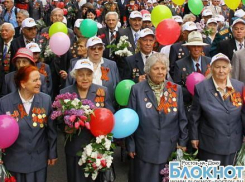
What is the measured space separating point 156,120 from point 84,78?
39.8 inches

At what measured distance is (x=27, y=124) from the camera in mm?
4332

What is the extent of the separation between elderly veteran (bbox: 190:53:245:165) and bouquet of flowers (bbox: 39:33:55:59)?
3.43 metres

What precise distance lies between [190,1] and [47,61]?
399 centimetres

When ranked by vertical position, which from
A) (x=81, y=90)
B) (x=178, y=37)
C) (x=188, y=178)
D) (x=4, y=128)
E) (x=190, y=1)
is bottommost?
(x=188, y=178)

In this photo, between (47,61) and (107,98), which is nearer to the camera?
(107,98)

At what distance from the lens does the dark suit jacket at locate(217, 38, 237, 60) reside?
661 centimetres

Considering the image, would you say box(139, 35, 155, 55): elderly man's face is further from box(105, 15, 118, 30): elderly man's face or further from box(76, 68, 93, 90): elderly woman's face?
box(105, 15, 118, 30): elderly man's face

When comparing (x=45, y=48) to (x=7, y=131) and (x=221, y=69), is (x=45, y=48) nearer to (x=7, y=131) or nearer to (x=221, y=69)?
(x=7, y=131)

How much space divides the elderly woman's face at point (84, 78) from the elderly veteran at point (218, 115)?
4.35 feet

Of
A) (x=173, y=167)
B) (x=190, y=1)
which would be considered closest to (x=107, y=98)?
(x=173, y=167)

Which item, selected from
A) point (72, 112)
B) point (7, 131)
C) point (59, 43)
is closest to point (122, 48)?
point (59, 43)

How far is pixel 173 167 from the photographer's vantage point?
4.55 meters

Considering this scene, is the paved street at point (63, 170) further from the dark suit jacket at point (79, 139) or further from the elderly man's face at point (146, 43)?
the elderly man's face at point (146, 43)

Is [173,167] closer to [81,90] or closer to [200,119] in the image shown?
[200,119]
